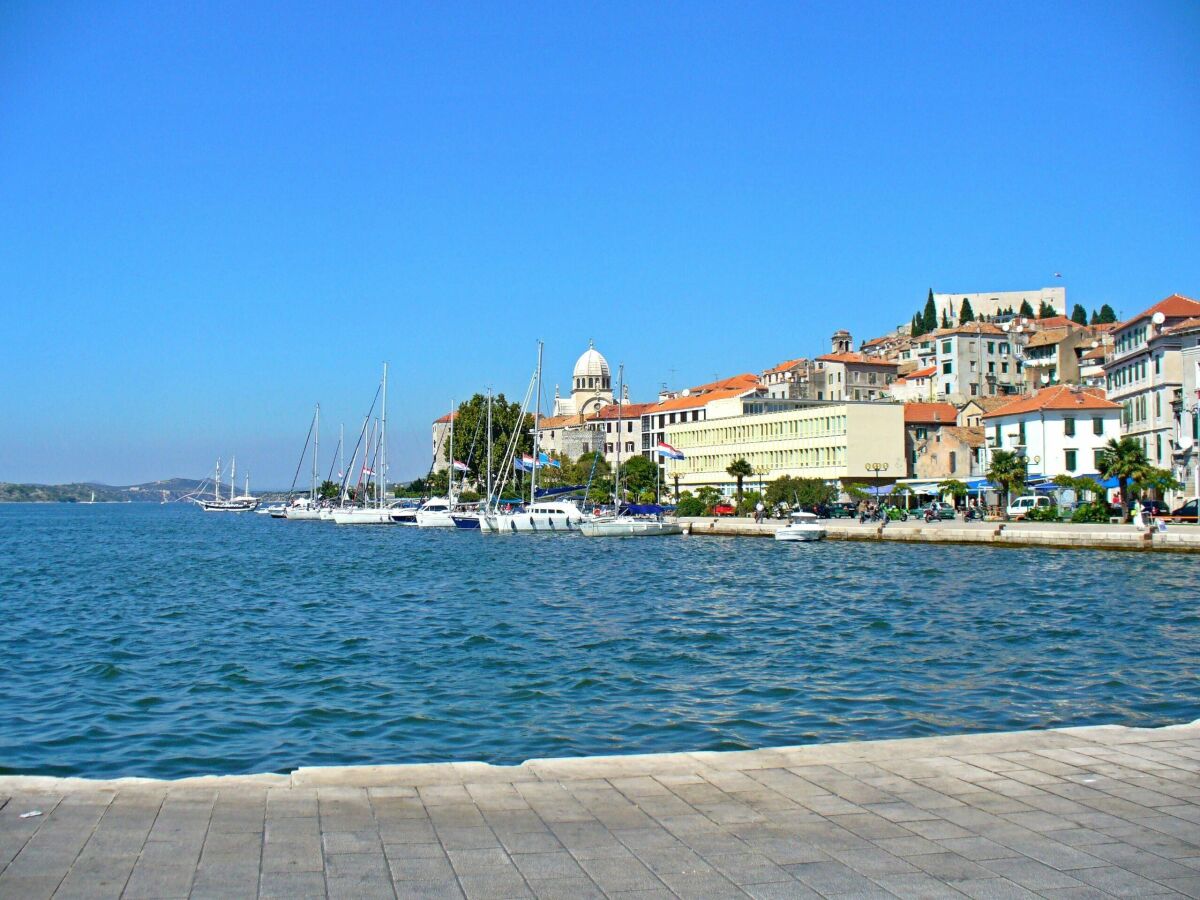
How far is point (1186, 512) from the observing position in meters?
53.8

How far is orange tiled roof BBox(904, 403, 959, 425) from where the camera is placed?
309ft

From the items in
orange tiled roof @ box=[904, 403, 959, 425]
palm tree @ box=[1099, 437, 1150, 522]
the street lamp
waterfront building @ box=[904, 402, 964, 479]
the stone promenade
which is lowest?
the stone promenade

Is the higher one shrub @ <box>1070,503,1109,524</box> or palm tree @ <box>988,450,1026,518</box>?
palm tree @ <box>988,450,1026,518</box>

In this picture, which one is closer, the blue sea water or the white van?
the blue sea water

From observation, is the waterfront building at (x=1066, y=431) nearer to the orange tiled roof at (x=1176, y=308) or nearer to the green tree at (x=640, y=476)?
the orange tiled roof at (x=1176, y=308)

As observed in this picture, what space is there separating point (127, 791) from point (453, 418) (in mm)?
123693

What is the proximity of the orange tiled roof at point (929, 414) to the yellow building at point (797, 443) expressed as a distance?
1862mm

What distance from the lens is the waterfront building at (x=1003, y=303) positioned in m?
152

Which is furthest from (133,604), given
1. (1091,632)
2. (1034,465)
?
(1034,465)

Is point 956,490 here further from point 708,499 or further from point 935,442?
point 708,499

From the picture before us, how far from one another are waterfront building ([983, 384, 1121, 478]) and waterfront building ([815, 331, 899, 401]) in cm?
4558

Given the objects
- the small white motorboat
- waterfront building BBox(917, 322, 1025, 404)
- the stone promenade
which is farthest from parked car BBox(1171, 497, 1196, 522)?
waterfront building BBox(917, 322, 1025, 404)

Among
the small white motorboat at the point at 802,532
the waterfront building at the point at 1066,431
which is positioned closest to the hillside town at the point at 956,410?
the waterfront building at the point at 1066,431

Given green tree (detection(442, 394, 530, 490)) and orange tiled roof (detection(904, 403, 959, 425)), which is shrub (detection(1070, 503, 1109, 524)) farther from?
green tree (detection(442, 394, 530, 490))
